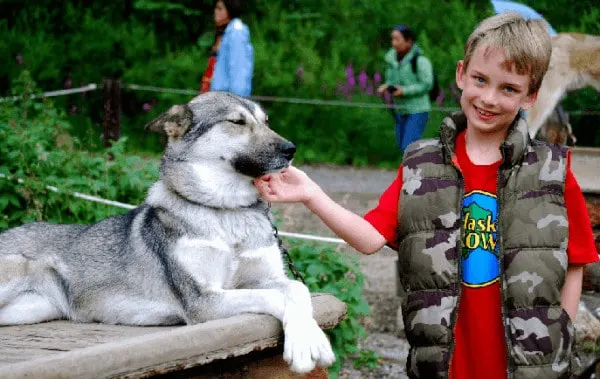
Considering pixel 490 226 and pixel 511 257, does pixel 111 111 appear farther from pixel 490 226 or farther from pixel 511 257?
pixel 511 257

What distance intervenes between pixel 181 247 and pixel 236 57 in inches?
192

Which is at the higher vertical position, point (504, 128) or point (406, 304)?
point (504, 128)

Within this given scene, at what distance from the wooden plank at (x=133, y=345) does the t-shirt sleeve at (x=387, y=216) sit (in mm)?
319

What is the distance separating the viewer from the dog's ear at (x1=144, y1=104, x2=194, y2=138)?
3.29 metres

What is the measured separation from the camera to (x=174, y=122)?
3295 millimetres

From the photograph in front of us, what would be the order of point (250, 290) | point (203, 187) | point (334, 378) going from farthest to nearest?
point (334, 378) < point (203, 187) < point (250, 290)

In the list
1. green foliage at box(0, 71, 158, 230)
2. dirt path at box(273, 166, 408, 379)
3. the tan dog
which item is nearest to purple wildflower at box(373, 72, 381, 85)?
dirt path at box(273, 166, 408, 379)

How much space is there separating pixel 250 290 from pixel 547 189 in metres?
1.02

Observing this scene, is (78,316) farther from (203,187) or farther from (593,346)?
(593,346)

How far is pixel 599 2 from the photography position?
1322 cm

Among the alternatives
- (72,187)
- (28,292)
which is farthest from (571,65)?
(28,292)

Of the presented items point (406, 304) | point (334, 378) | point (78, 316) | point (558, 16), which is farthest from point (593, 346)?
point (558, 16)

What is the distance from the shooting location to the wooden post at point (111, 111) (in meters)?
9.40

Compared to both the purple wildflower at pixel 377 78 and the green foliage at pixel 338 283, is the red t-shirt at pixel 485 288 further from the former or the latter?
the purple wildflower at pixel 377 78
